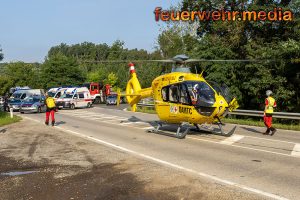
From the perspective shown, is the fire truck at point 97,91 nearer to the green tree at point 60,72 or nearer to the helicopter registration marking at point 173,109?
the green tree at point 60,72

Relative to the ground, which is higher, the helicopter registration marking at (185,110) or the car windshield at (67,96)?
the car windshield at (67,96)

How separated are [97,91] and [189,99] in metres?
37.4

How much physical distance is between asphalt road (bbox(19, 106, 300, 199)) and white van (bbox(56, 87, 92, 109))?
2038 centimetres

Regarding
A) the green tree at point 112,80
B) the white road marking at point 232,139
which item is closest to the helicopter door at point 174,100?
the white road marking at point 232,139

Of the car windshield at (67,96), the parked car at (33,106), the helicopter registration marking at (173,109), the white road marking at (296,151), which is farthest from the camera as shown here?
the car windshield at (67,96)

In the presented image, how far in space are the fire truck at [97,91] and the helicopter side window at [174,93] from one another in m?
34.7

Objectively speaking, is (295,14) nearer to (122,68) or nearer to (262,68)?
(262,68)

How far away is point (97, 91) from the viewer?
50.2 metres

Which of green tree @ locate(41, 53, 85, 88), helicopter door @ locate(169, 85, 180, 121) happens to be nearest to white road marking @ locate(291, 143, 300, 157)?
helicopter door @ locate(169, 85, 180, 121)

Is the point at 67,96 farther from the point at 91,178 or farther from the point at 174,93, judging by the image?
the point at 91,178

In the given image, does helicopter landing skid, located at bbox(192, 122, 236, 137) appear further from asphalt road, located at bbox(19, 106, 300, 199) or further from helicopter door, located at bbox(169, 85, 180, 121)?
helicopter door, located at bbox(169, 85, 180, 121)

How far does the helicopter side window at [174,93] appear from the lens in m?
14.6

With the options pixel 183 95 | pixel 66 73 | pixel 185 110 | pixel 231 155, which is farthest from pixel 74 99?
pixel 66 73

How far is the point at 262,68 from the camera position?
26625 mm
